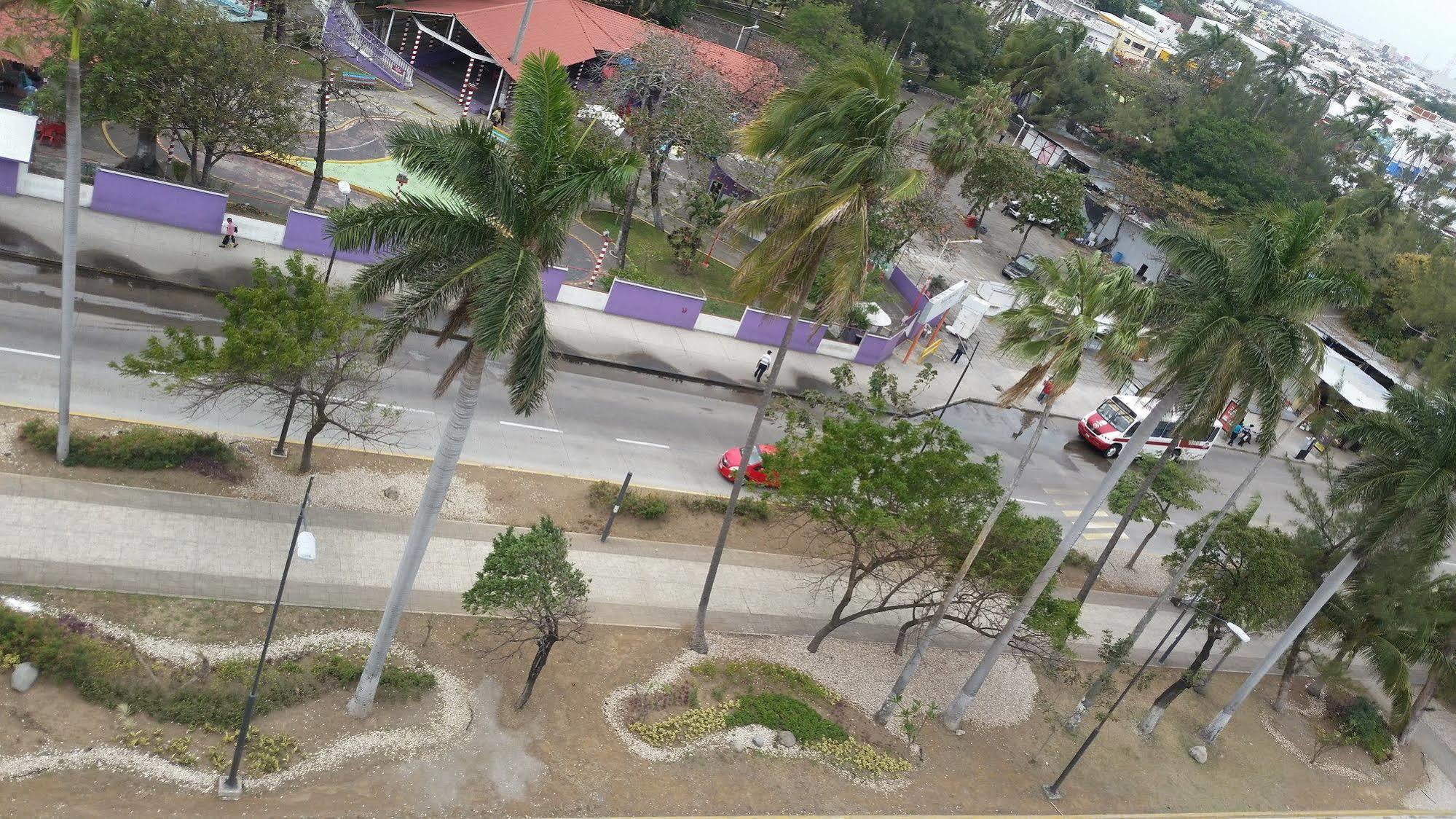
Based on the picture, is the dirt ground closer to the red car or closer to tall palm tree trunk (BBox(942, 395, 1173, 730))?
tall palm tree trunk (BBox(942, 395, 1173, 730))

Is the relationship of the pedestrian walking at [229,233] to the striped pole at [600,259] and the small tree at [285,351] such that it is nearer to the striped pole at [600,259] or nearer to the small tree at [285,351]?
the small tree at [285,351]

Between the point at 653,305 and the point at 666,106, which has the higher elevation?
the point at 666,106

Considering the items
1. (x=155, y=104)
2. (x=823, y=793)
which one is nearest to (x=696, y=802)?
(x=823, y=793)

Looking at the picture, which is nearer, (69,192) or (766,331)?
(69,192)

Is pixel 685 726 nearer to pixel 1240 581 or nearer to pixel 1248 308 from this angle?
pixel 1248 308

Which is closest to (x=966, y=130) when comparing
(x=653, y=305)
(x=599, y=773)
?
(x=653, y=305)

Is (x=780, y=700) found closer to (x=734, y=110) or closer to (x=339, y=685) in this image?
(x=339, y=685)

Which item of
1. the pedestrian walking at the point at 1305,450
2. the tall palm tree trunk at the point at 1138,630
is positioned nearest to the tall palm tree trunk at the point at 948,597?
the tall palm tree trunk at the point at 1138,630
